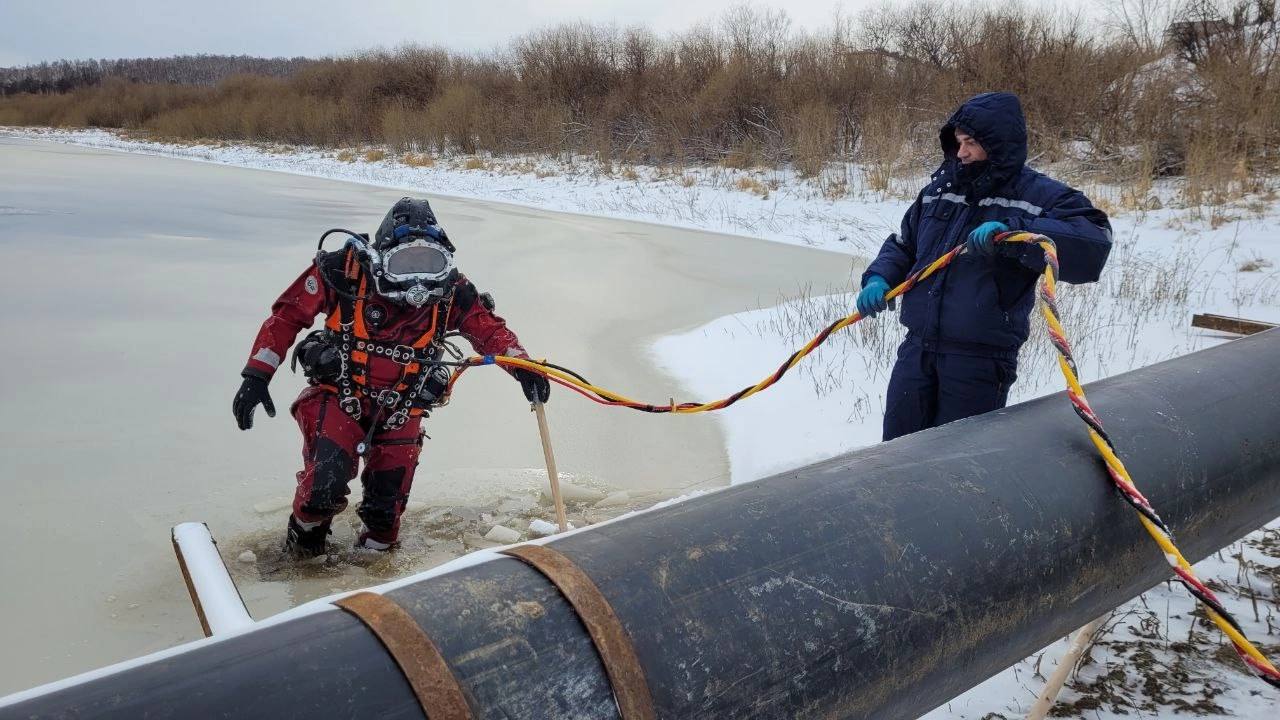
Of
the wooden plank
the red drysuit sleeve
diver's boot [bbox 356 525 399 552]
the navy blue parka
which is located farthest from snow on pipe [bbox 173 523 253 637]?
the wooden plank

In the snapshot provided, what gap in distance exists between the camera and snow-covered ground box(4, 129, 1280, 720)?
2.36 m

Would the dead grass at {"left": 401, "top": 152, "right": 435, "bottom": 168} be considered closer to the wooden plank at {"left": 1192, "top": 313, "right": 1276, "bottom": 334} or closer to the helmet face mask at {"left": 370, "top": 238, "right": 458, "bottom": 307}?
the wooden plank at {"left": 1192, "top": 313, "right": 1276, "bottom": 334}

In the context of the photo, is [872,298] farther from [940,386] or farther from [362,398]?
[362,398]

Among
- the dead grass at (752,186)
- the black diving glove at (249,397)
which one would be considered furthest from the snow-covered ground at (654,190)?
the black diving glove at (249,397)

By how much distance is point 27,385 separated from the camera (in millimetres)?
4949

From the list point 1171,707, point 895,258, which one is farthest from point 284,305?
point 1171,707

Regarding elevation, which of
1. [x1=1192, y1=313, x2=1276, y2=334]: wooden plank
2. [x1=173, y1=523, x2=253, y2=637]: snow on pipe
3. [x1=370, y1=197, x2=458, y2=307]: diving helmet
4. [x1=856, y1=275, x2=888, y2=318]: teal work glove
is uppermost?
[x1=370, y1=197, x2=458, y2=307]: diving helmet

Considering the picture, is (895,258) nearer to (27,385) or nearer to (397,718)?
(397,718)

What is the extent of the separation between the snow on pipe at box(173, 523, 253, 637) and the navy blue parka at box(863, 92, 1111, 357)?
6.66ft

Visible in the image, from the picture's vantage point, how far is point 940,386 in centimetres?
275

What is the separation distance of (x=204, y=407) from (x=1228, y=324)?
21.0 ft

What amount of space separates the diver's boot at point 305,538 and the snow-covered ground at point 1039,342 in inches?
76.7

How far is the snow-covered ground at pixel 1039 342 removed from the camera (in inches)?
93.0

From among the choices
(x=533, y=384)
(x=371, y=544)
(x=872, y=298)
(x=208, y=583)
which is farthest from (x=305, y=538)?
(x=872, y=298)
